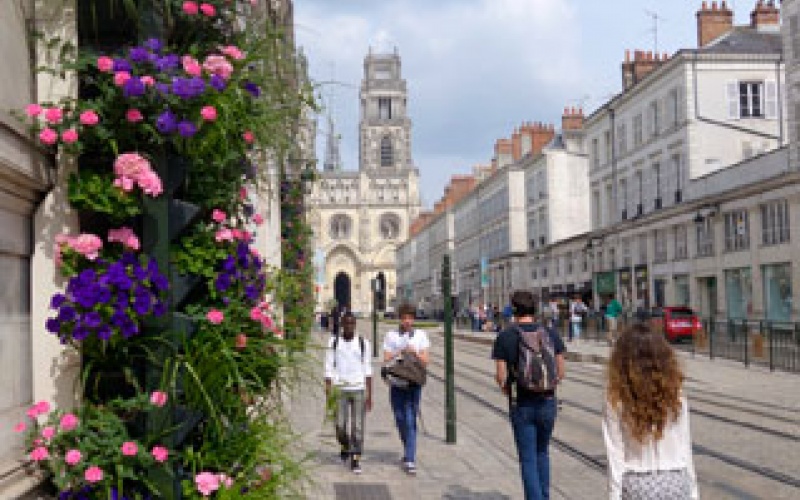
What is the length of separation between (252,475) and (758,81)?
39.8 m

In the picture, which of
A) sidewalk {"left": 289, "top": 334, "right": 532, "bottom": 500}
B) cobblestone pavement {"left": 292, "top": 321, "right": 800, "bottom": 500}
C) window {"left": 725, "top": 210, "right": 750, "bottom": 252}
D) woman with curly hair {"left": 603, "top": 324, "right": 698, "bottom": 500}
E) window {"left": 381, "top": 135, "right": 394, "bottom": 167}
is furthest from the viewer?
window {"left": 381, "top": 135, "right": 394, "bottom": 167}

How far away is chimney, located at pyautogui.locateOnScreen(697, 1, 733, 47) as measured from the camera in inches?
1603

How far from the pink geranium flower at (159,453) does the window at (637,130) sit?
144 feet

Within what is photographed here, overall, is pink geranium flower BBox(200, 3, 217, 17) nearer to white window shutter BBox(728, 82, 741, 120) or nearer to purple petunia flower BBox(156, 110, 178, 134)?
purple petunia flower BBox(156, 110, 178, 134)

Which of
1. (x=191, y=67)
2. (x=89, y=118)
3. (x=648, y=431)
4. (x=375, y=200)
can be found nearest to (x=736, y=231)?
(x=648, y=431)

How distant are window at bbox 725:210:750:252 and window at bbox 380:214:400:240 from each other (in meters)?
104

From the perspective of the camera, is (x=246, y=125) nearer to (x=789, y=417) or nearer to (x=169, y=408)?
(x=169, y=408)

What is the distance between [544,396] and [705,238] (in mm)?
32739

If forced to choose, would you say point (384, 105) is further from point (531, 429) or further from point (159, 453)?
point (159, 453)

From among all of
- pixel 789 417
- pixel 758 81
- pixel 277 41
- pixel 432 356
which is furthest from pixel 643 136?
pixel 277 41

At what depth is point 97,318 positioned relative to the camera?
340 cm

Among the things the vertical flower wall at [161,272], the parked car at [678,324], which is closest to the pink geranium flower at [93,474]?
the vertical flower wall at [161,272]

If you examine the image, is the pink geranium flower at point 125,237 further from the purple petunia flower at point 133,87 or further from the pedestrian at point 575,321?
the pedestrian at point 575,321

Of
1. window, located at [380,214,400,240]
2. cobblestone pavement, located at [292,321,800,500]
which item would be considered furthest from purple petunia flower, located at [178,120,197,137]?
window, located at [380,214,400,240]
